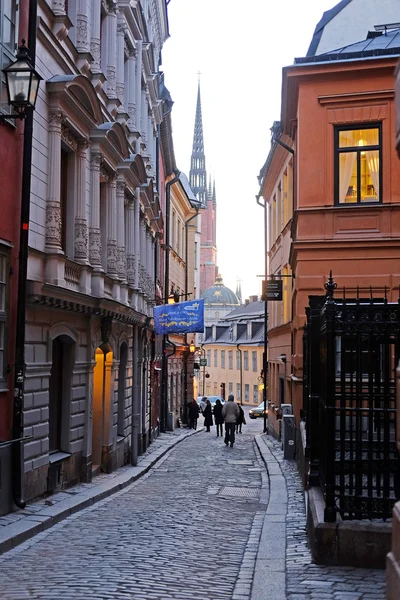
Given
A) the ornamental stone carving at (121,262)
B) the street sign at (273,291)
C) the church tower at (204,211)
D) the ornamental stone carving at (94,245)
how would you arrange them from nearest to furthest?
the ornamental stone carving at (94,245) → the ornamental stone carving at (121,262) → the street sign at (273,291) → the church tower at (204,211)

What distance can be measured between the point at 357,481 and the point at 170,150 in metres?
27.3

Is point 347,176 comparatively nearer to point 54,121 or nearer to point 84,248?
point 84,248

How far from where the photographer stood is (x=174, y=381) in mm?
37438

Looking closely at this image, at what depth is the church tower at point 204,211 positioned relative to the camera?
170750 millimetres

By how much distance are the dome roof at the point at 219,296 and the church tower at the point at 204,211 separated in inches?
365

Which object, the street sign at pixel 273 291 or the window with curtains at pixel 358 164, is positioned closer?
the window with curtains at pixel 358 164

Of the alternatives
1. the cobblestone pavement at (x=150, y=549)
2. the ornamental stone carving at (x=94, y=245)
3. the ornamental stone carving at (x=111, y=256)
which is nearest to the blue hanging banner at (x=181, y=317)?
the ornamental stone carving at (x=111, y=256)

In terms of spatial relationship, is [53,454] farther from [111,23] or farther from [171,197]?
[171,197]

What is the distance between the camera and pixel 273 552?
8859 millimetres

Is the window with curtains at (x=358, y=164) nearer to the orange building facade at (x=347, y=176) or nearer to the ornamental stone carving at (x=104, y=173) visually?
the orange building facade at (x=347, y=176)

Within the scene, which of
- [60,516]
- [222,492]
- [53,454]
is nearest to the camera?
[60,516]

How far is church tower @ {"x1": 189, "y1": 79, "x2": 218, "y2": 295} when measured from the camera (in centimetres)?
17075

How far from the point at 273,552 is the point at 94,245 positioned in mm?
8447

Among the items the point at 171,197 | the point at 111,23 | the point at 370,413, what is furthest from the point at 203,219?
the point at 370,413
